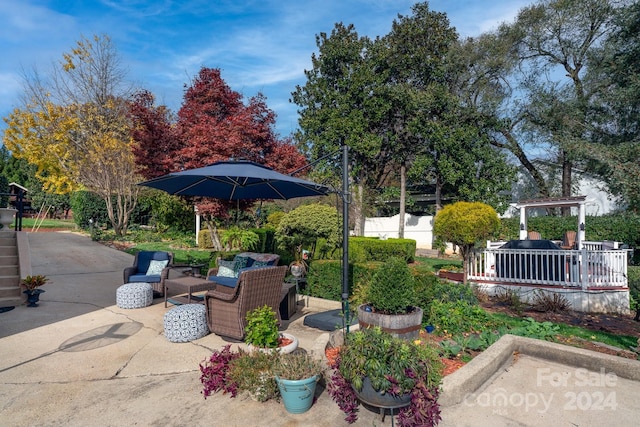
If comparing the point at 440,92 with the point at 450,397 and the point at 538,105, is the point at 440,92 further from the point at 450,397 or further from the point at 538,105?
the point at 450,397

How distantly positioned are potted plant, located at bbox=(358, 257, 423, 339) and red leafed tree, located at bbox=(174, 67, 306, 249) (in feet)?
21.8

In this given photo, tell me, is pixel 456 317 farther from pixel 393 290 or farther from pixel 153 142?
pixel 153 142

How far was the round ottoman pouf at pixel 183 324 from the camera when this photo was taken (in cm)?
434

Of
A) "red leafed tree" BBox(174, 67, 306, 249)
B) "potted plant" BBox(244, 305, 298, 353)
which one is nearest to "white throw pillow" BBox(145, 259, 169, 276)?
"red leafed tree" BBox(174, 67, 306, 249)

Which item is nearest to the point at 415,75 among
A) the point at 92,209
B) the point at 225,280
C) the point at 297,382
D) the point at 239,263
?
the point at 239,263

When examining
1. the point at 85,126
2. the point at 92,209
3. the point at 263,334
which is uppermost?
the point at 85,126

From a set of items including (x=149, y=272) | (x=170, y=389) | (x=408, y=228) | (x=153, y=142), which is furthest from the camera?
(x=408, y=228)

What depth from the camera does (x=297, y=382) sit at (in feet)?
8.87

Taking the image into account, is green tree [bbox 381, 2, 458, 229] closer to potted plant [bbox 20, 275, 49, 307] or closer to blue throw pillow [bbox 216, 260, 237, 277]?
blue throw pillow [bbox 216, 260, 237, 277]

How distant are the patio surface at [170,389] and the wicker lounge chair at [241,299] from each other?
23 cm

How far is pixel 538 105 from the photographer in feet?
56.9

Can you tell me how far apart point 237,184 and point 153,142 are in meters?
5.15

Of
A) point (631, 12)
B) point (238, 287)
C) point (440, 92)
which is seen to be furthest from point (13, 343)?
point (631, 12)

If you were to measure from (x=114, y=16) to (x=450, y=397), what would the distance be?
36.1 ft
